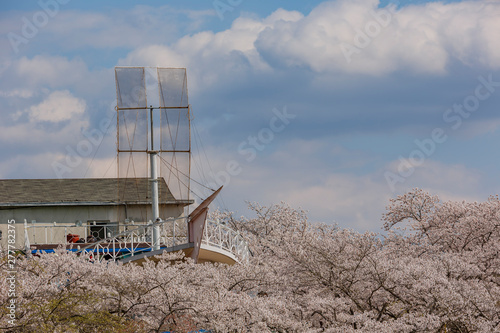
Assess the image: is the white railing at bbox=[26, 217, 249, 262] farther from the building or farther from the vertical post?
the building

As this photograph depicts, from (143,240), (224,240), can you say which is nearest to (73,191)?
(143,240)

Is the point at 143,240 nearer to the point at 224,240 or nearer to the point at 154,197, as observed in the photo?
the point at 154,197

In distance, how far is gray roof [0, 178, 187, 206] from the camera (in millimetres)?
40797

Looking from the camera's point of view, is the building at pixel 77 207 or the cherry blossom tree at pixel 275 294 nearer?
the cherry blossom tree at pixel 275 294

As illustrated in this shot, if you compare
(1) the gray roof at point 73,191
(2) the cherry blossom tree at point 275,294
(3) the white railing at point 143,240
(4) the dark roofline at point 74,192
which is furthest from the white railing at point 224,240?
(1) the gray roof at point 73,191

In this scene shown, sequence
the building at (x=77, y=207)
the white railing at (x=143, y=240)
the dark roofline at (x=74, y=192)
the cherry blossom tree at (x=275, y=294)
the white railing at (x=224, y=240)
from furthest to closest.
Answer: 1. the dark roofline at (x=74, y=192)
2. the building at (x=77, y=207)
3. the white railing at (x=224, y=240)
4. the white railing at (x=143, y=240)
5. the cherry blossom tree at (x=275, y=294)

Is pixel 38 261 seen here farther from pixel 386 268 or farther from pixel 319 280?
pixel 386 268

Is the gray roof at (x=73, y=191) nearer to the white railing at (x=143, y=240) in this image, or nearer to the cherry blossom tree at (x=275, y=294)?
the white railing at (x=143, y=240)

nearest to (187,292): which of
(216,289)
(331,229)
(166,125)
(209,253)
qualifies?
(216,289)

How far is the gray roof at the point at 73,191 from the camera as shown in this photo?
4080 centimetres

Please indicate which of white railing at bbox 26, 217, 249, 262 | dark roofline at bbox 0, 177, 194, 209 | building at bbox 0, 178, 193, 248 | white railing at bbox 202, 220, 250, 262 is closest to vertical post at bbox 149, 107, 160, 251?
white railing at bbox 26, 217, 249, 262

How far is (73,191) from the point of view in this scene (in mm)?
43625

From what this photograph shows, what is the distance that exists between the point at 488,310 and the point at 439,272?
6.82ft

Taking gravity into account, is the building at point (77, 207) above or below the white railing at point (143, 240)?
above
